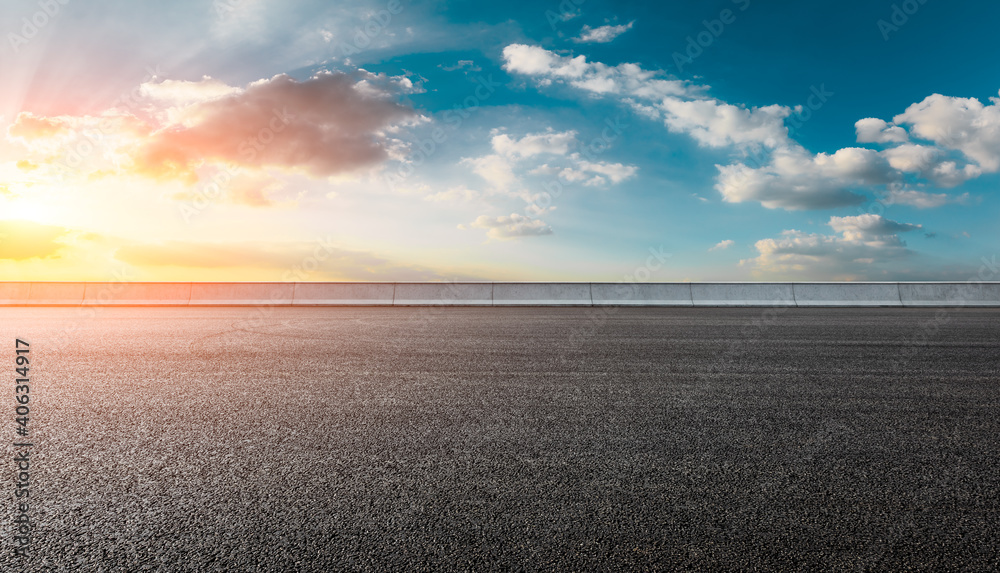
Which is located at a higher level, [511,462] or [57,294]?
[57,294]

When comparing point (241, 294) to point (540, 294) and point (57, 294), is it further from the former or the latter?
point (540, 294)

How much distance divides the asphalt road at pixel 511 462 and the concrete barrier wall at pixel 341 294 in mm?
12185

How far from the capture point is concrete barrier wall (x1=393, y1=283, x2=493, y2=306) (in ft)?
65.4

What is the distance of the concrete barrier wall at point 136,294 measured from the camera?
21031 millimetres

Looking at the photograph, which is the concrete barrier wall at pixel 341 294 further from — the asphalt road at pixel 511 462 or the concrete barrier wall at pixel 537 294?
the asphalt road at pixel 511 462

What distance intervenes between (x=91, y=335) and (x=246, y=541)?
10.8 m

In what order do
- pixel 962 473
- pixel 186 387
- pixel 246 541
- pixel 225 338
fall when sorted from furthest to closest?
pixel 225 338
pixel 186 387
pixel 962 473
pixel 246 541

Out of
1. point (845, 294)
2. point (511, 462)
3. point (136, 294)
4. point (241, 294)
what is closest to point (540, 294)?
point (845, 294)

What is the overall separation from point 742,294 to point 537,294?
24.2 ft

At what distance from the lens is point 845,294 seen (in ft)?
64.6

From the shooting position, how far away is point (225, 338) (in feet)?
33.8

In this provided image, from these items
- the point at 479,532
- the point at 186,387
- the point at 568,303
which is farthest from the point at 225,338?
the point at 568,303

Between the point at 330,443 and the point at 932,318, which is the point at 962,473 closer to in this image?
the point at 330,443

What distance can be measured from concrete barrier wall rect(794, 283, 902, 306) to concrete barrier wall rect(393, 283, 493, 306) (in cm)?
1116
